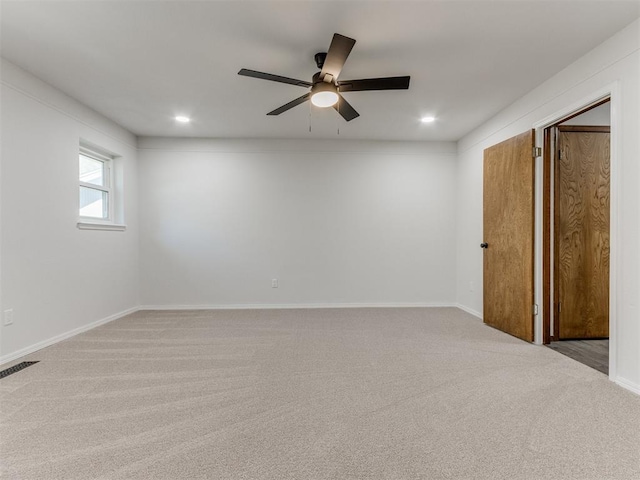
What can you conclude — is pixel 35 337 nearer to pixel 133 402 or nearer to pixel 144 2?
pixel 133 402

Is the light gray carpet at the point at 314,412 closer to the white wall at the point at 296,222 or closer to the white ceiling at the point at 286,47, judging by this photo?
the white wall at the point at 296,222

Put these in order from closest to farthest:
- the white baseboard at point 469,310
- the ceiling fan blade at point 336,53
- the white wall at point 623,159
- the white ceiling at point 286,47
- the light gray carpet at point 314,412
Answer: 1. the light gray carpet at point 314,412
2. the ceiling fan blade at point 336,53
3. the white ceiling at point 286,47
4. the white wall at point 623,159
5. the white baseboard at point 469,310

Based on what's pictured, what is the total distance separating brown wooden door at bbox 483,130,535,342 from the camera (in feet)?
10.4

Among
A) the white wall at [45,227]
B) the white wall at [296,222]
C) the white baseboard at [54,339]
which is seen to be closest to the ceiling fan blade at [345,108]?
the white wall at [296,222]

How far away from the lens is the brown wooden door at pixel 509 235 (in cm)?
317

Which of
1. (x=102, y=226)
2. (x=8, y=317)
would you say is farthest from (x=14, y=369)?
(x=102, y=226)

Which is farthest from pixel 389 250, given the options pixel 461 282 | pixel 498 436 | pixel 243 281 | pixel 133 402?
pixel 133 402

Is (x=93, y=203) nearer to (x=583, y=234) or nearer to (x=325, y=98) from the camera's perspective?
(x=325, y=98)

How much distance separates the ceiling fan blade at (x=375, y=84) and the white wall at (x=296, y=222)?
2421 millimetres

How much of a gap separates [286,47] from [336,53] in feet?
1.89

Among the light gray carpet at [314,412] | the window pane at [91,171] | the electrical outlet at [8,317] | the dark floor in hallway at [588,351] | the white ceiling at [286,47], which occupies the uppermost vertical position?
the white ceiling at [286,47]

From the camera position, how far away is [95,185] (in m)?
3.99

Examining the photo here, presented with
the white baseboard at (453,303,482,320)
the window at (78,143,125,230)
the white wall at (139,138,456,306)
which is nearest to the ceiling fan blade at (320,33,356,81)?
the white wall at (139,138,456,306)

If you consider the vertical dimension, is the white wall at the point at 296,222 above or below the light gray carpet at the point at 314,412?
above
